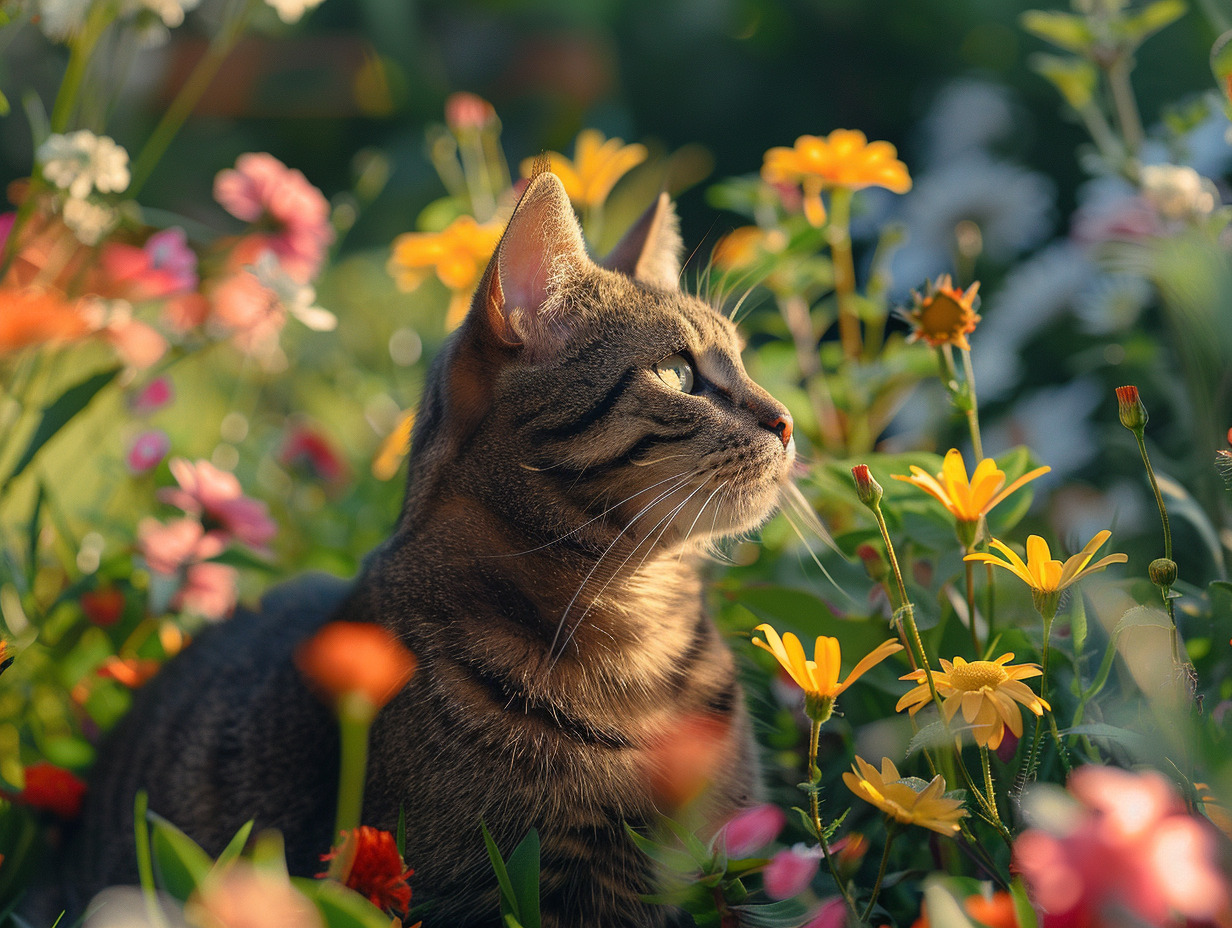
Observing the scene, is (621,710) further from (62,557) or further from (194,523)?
(62,557)

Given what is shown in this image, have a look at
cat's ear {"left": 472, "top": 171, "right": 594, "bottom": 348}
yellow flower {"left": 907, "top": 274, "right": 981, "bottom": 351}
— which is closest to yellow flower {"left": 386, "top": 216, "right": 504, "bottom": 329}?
cat's ear {"left": 472, "top": 171, "right": 594, "bottom": 348}

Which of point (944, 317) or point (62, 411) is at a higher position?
point (944, 317)

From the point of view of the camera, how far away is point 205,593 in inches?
52.2

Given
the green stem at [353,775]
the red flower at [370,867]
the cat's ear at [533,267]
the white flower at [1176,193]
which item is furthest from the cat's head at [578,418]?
the white flower at [1176,193]

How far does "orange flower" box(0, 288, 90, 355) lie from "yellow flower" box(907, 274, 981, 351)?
1.10 meters

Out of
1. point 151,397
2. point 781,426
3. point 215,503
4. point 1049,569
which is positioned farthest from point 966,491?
point 151,397

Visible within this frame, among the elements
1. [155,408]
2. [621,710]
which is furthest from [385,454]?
[621,710]

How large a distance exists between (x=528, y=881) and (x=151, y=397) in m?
1.12

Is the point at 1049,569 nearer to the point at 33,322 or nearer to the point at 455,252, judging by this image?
the point at 455,252

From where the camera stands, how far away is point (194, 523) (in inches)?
50.5

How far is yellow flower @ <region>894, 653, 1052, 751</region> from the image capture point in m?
0.62

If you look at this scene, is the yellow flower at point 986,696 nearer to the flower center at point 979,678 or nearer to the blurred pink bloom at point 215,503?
the flower center at point 979,678

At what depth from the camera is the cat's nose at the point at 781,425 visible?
0.96m

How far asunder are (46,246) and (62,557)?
482 mm
